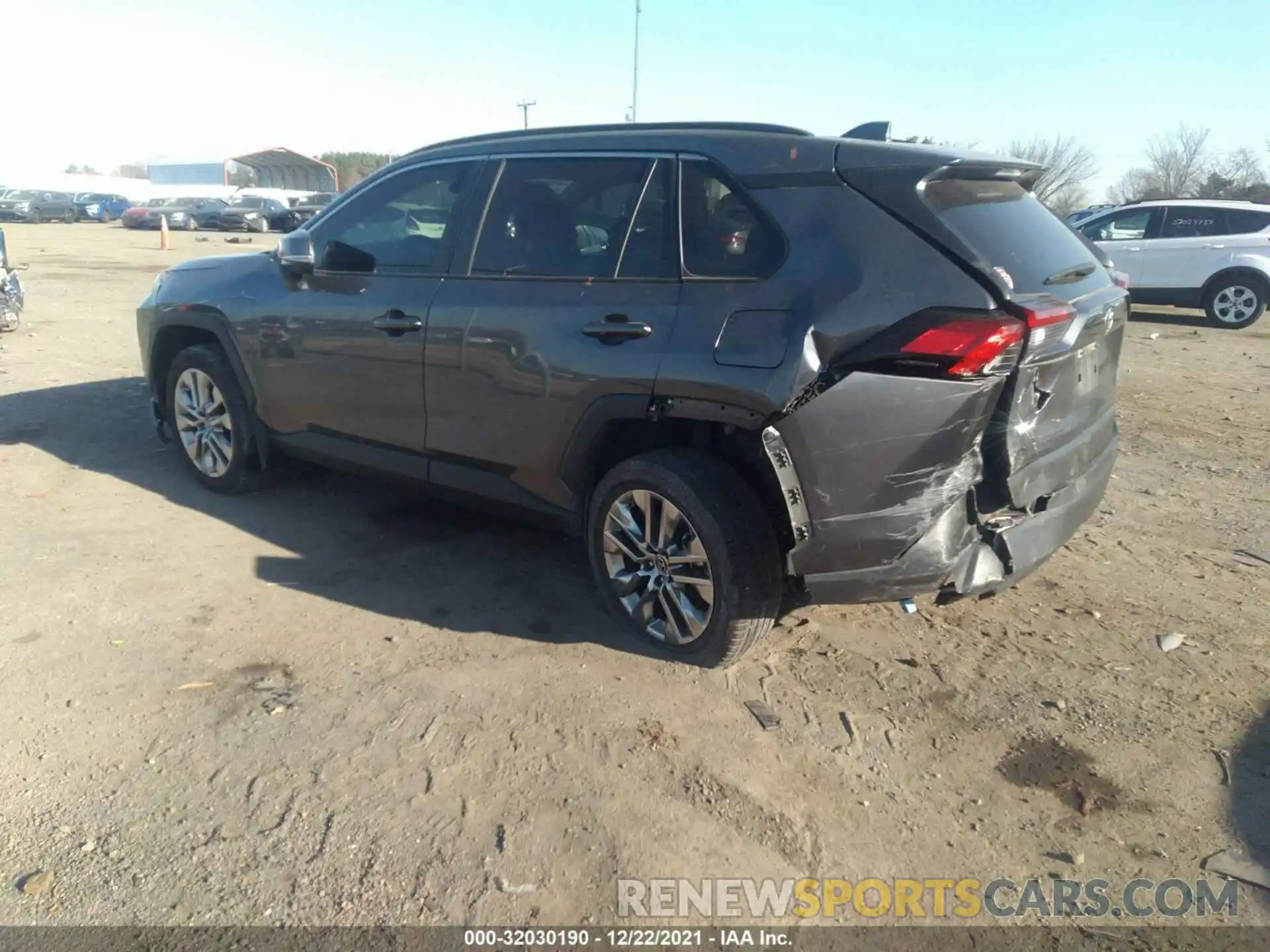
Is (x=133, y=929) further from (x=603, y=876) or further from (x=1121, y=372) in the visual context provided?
(x=1121, y=372)

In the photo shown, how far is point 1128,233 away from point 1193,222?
2.75 ft

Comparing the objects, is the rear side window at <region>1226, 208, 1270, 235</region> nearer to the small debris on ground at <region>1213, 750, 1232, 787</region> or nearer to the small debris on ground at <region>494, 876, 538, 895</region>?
the small debris on ground at <region>1213, 750, 1232, 787</region>

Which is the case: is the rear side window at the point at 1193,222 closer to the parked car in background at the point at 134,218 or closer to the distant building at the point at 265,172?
the parked car in background at the point at 134,218

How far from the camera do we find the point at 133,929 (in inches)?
95.4


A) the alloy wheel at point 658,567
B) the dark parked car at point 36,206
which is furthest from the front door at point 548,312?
the dark parked car at point 36,206

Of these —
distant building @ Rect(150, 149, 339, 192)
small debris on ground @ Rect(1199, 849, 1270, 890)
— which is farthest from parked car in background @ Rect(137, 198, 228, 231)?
small debris on ground @ Rect(1199, 849, 1270, 890)

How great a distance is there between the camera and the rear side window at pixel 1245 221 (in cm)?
1376

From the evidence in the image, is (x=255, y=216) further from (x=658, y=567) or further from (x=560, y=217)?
(x=658, y=567)

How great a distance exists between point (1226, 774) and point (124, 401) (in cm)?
732

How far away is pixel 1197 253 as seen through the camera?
14.0 meters

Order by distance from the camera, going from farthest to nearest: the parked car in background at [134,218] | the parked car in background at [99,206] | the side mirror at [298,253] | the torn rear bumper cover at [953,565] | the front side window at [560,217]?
1. the parked car in background at [99,206]
2. the parked car in background at [134,218]
3. the side mirror at [298,253]
4. the front side window at [560,217]
5. the torn rear bumper cover at [953,565]

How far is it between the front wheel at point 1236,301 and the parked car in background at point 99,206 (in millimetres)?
45275

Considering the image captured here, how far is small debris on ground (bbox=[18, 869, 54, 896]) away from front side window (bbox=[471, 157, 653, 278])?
2544mm

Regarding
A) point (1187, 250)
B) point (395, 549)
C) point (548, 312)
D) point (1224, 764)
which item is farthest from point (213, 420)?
point (1187, 250)
